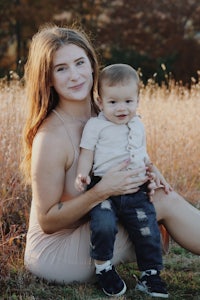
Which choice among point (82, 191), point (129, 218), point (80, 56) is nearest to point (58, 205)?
point (82, 191)

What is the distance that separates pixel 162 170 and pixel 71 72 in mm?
2699

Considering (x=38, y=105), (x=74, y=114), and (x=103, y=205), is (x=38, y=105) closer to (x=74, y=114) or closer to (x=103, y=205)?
(x=74, y=114)

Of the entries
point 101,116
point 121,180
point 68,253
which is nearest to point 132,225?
point 121,180

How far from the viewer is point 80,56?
3.09 metres

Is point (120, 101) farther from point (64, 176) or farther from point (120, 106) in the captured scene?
point (64, 176)

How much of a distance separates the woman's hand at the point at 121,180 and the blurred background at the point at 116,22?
53.1 feet

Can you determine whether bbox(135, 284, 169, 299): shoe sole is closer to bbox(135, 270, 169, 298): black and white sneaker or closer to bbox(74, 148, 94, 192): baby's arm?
bbox(135, 270, 169, 298): black and white sneaker

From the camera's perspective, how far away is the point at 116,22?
777 inches

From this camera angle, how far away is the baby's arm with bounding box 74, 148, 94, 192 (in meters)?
2.85

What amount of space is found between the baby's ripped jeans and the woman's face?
1.51 ft

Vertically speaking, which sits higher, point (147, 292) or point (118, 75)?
point (118, 75)

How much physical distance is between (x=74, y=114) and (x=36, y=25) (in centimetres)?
1664

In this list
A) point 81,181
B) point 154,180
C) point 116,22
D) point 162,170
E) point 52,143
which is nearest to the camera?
point 81,181

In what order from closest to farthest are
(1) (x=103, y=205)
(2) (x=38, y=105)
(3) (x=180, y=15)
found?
(1) (x=103, y=205) → (2) (x=38, y=105) → (3) (x=180, y=15)
